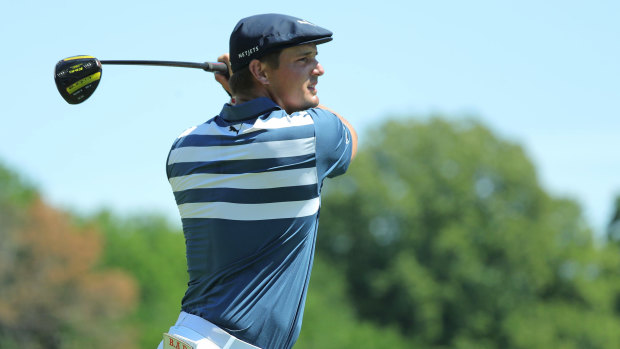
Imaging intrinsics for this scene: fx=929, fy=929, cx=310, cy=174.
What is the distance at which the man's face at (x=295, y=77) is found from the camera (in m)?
4.30

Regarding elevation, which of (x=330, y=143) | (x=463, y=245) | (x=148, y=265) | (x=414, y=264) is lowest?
(x=148, y=265)

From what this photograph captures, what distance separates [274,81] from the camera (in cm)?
433

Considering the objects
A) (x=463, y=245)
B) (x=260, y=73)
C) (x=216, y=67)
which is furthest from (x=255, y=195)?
(x=463, y=245)

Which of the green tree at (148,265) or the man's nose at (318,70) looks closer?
the man's nose at (318,70)

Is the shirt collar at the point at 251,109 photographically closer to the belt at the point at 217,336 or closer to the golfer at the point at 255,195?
the golfer at the point at 255,195

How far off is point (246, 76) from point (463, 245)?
41.9 m

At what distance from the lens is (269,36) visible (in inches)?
167

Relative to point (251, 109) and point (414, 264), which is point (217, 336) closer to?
point (251, 109)

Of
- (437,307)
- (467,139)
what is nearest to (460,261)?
(437,307)

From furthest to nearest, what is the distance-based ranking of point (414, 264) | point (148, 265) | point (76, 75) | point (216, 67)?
point (148, 265), point (414, 264), point (216, 67), point (76, 75)

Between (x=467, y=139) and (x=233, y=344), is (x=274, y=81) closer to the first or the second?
(x=233, y=344)

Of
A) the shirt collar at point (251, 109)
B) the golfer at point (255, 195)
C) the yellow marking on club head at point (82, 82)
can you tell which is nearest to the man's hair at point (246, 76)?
the golfer at point (255, 195)

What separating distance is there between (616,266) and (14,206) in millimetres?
30105

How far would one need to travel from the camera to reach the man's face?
A: 4.30m
